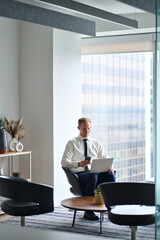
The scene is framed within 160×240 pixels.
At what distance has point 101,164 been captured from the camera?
18.6 ft

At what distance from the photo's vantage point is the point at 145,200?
418 centimetres

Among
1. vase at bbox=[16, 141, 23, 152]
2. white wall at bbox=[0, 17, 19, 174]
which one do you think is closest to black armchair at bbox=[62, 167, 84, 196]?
vase at bbox=[16, 141, 23, 152]

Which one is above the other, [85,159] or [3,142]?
[3,142]

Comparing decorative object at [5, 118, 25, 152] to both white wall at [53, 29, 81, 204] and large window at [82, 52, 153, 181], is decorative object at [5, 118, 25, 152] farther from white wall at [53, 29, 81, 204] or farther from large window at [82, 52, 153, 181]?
large window at [82, 52, 153, 181]

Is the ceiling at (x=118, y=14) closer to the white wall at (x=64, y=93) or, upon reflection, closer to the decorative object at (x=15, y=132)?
the white wall at (x=64, y=93)

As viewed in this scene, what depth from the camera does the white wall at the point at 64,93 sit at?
668 centimetres

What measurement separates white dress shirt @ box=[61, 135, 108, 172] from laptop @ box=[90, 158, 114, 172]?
285 millimetres

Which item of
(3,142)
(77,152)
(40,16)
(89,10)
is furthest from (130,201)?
(3,142)

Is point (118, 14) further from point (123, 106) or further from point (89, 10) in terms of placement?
point (89, 10)

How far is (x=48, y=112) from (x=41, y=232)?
480 cm

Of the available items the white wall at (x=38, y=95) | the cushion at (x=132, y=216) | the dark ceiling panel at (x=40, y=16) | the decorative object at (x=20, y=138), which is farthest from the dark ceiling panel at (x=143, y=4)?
the decorative object at (x=20, y=138)

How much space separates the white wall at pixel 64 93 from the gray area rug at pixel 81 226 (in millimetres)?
747

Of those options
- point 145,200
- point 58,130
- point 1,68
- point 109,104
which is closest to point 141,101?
point 109,104

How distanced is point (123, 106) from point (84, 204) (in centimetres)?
293
